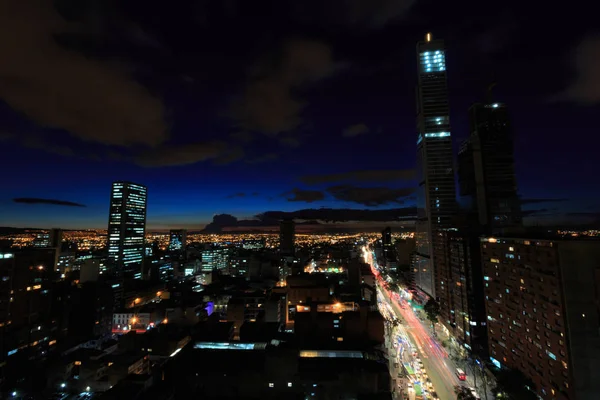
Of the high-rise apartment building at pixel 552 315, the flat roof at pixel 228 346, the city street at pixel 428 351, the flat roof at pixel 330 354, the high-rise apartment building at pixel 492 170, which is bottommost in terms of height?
the city street at pixel 428 351

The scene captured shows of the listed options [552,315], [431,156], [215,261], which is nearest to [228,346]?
[552,315]

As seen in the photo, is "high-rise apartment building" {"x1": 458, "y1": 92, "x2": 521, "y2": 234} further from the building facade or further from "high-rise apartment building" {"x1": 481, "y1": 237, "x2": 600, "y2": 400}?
the building facade

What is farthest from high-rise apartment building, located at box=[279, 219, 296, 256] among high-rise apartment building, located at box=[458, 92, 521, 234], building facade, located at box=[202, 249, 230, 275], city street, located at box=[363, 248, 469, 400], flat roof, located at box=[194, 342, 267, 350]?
flat roof, located at box=[194, 342, 267, 350]

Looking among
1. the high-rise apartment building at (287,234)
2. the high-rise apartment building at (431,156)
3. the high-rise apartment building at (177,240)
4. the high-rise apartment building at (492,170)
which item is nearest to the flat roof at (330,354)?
the high-rise apartment building at (431,156)

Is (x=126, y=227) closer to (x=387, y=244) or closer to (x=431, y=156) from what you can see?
(x=431, y=156)

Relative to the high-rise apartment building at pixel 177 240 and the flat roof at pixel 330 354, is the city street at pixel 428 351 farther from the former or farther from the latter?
the high-rise apartment building at pixel 177 240

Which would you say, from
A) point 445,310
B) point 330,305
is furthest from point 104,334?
point 445,310

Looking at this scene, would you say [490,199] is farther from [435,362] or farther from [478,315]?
[435,362]
